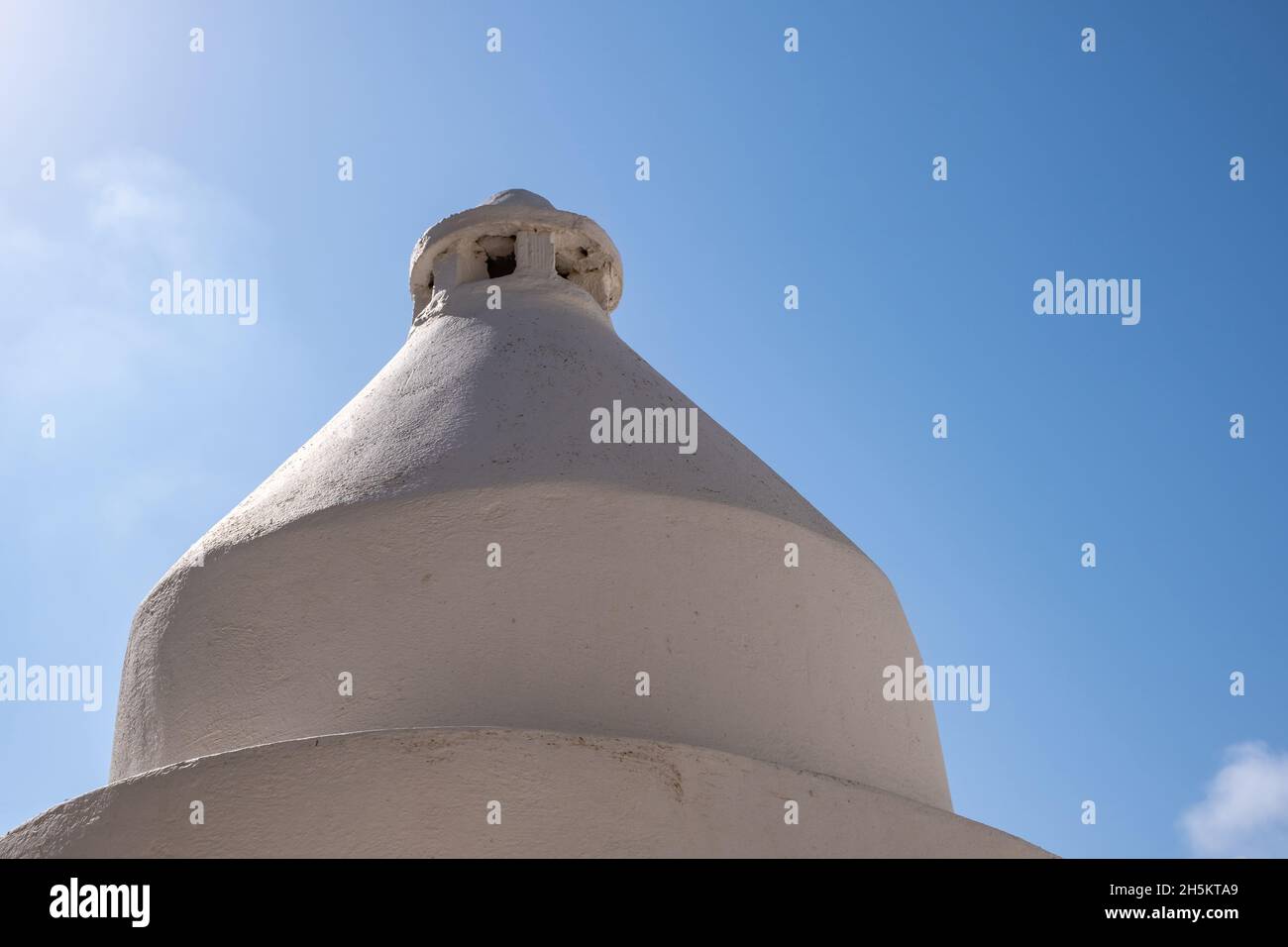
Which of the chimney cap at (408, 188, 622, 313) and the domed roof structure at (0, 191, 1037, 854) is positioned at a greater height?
the chimney cap at (408, 188, 622, 313)

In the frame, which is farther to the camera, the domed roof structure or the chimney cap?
the chimney cap

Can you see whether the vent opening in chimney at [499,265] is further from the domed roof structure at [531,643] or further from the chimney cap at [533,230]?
the domed roof structure at [531,643]

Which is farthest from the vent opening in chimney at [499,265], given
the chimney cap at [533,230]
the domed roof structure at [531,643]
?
the domed roof structure at [531,643]

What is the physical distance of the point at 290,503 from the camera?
242 inches

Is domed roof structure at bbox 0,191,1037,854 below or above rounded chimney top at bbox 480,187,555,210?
below

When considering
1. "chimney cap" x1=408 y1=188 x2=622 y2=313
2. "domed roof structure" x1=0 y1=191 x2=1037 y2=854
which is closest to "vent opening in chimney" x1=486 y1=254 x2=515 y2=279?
"chimney cap" x1=408 y1=188 x2=622 y2=313

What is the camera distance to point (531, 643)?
5.43m

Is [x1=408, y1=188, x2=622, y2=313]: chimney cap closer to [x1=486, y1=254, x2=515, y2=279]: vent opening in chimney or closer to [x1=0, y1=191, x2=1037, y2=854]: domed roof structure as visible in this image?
[x1=486, y1=254, x2=515, y2=279]: vent opening in chimney

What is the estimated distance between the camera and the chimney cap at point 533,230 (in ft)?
26.3

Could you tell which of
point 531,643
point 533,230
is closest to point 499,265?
point 533,230

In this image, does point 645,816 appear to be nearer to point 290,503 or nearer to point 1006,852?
point 1006,852

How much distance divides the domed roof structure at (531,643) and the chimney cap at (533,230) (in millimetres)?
1378

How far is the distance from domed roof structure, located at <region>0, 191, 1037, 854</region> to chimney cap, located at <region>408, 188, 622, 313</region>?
1.38 metres

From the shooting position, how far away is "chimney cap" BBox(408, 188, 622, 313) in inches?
315
